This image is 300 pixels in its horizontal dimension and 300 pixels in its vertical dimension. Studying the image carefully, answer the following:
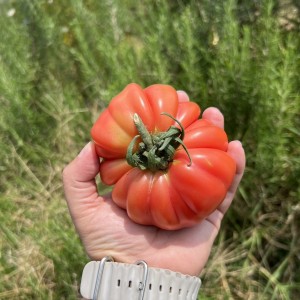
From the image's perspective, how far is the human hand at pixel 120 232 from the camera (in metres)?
1.72

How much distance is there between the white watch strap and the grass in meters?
0.54

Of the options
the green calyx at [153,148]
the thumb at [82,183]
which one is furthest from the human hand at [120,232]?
the green calyx at [153,148]

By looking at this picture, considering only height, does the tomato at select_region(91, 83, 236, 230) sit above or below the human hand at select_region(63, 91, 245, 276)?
above

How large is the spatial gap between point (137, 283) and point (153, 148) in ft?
1.60

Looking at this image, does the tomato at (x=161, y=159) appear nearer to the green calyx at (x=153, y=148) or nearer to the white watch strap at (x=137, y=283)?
the green calyx at (x=153, y=148)

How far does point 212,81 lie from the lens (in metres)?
2.24

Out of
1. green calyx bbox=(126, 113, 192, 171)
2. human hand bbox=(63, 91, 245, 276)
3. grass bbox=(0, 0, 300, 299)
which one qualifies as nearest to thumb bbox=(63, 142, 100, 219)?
human hand bbox=(63, 91, 245, 276)

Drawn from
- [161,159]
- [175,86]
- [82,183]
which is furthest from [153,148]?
[175,86]

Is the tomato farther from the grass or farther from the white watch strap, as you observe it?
the grass

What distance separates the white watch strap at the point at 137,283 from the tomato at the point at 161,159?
177mm

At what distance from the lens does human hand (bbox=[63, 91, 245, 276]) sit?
5.65ft

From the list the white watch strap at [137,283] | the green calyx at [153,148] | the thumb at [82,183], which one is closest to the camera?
the green calyx at [153,148]

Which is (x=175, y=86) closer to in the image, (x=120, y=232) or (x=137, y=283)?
(x=120, y=232)

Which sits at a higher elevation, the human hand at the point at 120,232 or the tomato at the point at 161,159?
the tomato at the point at 161,159
